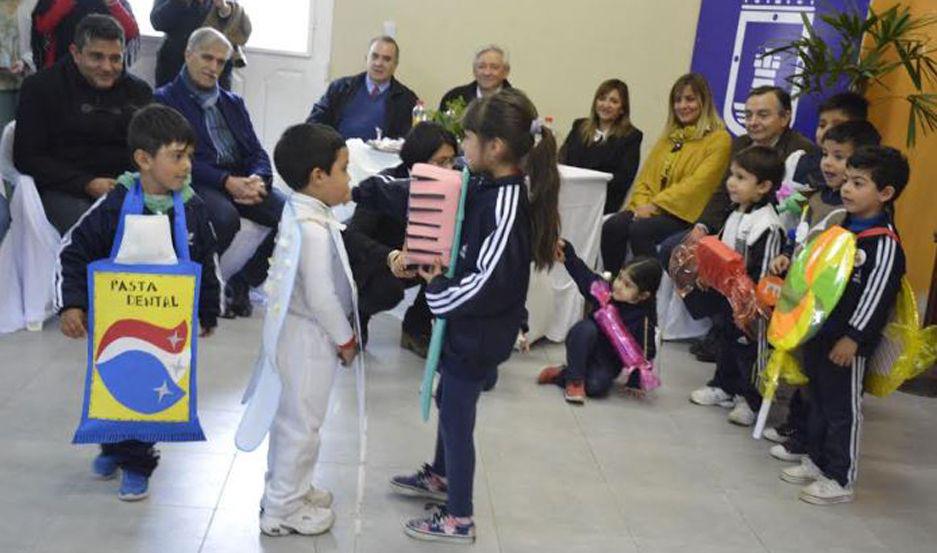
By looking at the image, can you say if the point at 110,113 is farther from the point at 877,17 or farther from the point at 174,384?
the point at 877,17

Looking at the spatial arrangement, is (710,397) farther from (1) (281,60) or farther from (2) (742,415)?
(1) (281,60)

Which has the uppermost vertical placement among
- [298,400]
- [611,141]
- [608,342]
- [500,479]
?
[611,141]

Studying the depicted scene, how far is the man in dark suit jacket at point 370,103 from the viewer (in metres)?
5.41

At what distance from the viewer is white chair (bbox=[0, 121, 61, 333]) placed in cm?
405

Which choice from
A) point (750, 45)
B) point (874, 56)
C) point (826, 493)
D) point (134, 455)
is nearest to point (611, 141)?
point (750, 45)

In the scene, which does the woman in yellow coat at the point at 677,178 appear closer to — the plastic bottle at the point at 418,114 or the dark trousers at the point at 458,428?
the plastic bottle at the point at 418,114

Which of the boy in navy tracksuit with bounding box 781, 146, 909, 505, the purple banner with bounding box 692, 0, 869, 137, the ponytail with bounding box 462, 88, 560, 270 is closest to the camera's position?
the ponytail with bounding box 462, 88, 560, 270

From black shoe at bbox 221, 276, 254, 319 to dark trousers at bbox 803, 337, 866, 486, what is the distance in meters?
2.44

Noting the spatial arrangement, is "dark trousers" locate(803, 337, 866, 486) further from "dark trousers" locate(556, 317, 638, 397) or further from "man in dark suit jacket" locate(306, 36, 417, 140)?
"man in dark suit jacket" locate(306, 36, 417, 140)

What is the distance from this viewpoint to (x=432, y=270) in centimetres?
254

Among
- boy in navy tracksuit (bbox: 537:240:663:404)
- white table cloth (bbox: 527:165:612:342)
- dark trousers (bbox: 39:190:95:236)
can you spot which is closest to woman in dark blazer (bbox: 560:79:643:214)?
white table cloth (bbox: 527:165:612:342)

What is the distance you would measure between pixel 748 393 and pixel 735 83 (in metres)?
2.50

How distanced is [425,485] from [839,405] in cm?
133

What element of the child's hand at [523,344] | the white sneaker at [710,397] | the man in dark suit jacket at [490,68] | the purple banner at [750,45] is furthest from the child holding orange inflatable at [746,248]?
the man in dark suit jacket at [490,68]
